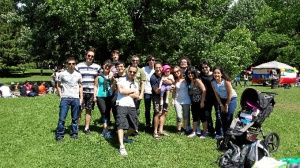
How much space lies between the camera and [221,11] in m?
27.8

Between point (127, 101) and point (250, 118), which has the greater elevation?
point (127, 101)

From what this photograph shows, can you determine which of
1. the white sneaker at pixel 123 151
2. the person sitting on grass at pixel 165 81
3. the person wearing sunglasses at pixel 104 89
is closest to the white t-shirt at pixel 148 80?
the person sitting on grass at pixel 165 81

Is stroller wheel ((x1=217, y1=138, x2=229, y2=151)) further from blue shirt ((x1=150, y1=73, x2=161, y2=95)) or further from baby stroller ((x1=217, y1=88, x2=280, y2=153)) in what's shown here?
blue shirt ((x1=150, y1=73, x2=161, y2=95))

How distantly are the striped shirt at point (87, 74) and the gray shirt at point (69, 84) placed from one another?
0.39 metres

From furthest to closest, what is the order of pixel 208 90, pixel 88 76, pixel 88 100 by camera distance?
pixel 88 100 < pixel 88 76 < pixel 208 90

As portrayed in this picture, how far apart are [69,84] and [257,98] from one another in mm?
4228

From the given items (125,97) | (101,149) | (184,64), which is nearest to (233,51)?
(184,64)

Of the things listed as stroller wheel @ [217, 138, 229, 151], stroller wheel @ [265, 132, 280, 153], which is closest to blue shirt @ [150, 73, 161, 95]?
stroller wheel @ [217, 138, 229, 151]

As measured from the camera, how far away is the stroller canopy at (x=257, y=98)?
7.23m

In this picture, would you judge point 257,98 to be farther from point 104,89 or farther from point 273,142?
point 104,89

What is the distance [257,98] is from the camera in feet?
24.1

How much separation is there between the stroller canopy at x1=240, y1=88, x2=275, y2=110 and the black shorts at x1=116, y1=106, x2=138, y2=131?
2.39 metres

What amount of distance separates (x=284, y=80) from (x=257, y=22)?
14632 mm

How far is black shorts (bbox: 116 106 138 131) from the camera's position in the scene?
759 centimetres
